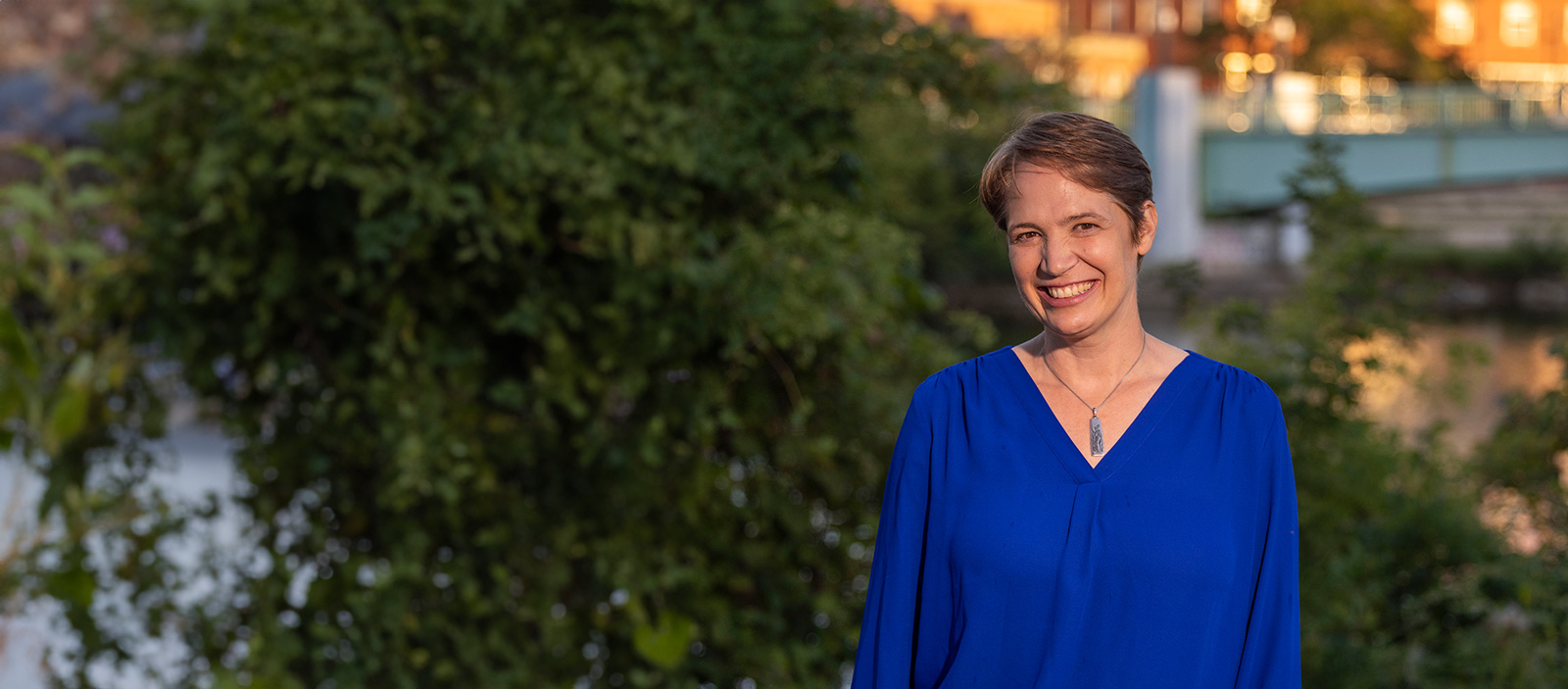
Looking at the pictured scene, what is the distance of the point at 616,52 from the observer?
3.06 metres

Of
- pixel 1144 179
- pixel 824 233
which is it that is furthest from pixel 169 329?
pixel 1144 179

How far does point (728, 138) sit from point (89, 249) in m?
1.70

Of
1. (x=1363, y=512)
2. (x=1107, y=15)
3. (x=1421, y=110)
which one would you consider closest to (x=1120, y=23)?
(x=1107, y=15)

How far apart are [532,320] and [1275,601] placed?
191cm

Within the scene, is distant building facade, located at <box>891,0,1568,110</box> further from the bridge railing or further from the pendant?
the pendant

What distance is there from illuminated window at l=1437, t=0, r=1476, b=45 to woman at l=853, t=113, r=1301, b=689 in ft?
188

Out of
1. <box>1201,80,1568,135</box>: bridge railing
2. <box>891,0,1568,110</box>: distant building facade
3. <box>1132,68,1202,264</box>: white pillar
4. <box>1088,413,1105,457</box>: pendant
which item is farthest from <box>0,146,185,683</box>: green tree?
<box>891,0,1568,110</box>: distant building facade

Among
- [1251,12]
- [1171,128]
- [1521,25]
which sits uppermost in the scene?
[1171,128]

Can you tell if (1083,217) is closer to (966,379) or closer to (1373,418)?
(966,379)

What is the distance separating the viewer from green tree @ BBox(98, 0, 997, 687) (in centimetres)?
297

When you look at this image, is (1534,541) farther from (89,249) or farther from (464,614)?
(89,249)

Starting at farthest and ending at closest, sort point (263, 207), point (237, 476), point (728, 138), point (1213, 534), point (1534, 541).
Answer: point (1534, 541)
point (237, 476)
point (263, 207)
point (728, 138)
point (1213, 534)

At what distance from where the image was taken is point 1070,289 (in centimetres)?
157

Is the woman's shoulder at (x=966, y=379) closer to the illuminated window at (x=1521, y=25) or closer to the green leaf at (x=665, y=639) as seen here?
the green leaf at (x=665, y=639)
